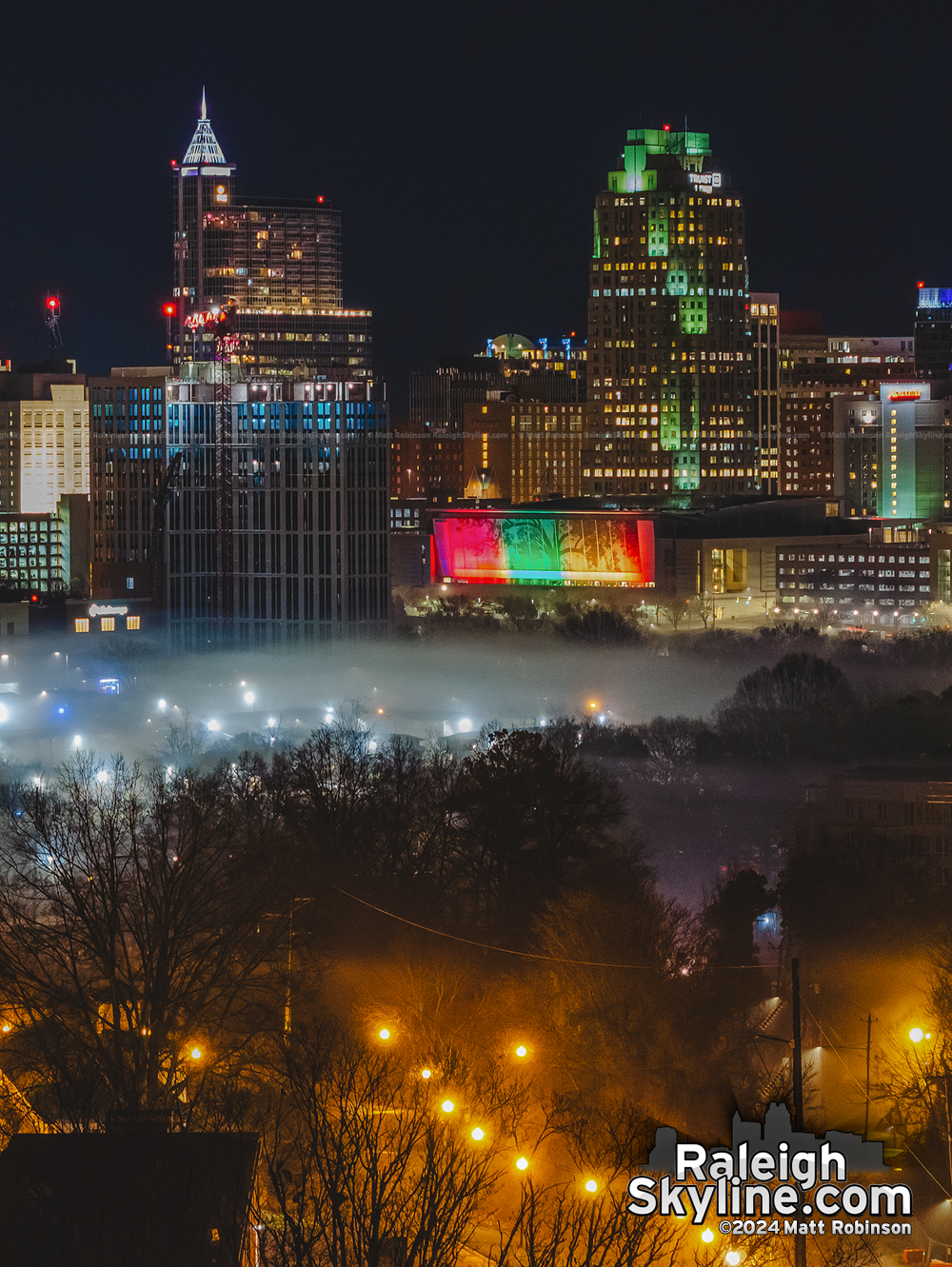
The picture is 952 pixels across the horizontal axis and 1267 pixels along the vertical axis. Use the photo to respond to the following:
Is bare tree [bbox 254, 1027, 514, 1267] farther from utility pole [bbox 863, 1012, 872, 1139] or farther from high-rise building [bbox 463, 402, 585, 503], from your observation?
high-rise building [bbox 463, 402, 585, 503]

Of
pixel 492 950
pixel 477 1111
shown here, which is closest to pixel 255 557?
pixel 492 950

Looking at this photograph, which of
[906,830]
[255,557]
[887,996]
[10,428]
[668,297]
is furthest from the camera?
[10,428]

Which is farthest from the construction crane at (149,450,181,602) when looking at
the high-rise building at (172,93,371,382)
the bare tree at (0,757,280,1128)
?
the bare tree at (0,757,280,1128)

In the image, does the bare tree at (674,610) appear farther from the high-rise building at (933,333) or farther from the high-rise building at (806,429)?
the high-rise building at (933,333)

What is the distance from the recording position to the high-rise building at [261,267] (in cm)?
17462

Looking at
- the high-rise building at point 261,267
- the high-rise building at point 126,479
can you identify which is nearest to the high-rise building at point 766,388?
the high-rise building at point 261,267

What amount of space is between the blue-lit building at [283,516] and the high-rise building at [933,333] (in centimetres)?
8581

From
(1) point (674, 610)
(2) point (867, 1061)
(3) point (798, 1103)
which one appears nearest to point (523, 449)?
(1) point (674, 610)

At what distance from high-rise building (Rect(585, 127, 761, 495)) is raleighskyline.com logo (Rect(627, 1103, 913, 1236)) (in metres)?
143

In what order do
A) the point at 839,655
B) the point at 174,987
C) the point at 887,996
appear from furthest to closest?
the point at 839,655 < the point at 887,996 < the point at 174,987

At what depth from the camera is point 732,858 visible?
49219 mm

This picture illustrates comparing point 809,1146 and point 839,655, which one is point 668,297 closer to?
point 839,655

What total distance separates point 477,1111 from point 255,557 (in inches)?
3890

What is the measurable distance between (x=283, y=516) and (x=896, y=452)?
209ft
